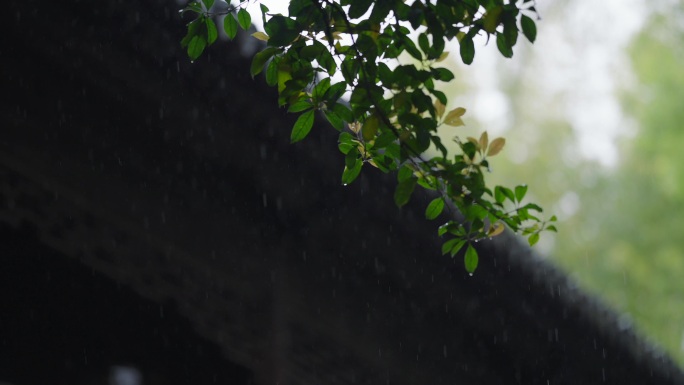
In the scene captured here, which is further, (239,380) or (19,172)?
(239,380)

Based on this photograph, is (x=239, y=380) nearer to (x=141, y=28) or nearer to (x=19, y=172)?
(x=19, y=172)

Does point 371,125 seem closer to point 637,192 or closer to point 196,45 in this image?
point 196,45

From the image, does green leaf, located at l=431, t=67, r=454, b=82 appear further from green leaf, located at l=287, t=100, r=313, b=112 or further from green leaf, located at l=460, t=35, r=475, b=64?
green leaf, located at l=287, t=100, r=313, b=112

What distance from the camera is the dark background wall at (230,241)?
1.94 m

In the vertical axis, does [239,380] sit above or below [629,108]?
below

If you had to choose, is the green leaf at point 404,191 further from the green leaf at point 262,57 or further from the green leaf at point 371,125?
the green leaf at point 262,57

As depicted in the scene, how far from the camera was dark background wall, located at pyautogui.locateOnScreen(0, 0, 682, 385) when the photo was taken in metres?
1.94

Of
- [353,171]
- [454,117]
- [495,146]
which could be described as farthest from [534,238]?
[353,171]

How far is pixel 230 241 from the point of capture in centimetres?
221

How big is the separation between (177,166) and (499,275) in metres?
0.99

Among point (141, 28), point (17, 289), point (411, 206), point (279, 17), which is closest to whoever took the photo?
point (279, 17)

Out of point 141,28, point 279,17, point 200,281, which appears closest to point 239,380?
point 200,281

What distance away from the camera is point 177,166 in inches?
83.2

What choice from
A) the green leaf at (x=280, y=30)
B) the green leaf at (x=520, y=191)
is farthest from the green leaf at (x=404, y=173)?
the green leaf at (x=280, y=30)
